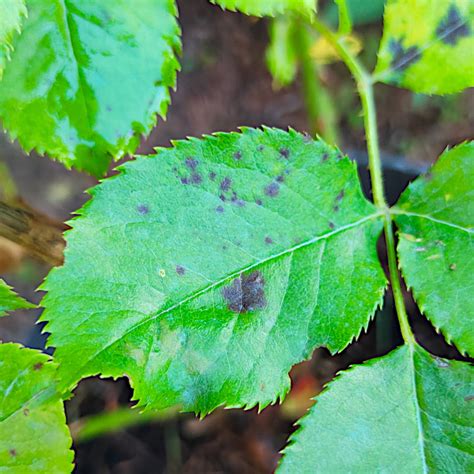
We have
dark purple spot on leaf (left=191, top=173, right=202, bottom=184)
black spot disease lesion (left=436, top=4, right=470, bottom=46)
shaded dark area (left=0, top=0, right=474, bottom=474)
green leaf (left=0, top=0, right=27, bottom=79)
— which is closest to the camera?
green leaf (left=0, top=0, right=27, bottom=79)

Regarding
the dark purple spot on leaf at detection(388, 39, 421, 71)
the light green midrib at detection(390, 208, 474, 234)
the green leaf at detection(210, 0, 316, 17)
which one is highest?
the dark purple spot on leaf at detection(388, 39, 421, 71)

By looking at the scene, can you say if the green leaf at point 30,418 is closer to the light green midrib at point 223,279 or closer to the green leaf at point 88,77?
the light green midrib at point 223,279

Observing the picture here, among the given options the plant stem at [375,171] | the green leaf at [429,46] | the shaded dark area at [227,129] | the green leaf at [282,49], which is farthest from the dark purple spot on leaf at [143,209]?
the green leaf at [282,49]

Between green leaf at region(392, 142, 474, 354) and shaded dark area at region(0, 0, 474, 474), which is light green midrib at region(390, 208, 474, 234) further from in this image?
shaded dark area at region(0, 0, 474, 474)

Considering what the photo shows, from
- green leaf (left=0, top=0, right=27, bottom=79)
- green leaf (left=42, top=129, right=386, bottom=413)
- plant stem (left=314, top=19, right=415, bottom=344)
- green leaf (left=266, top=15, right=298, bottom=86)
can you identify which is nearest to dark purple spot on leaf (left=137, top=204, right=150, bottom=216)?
green leaf (left=42, top=129, right=386, bottom=413)

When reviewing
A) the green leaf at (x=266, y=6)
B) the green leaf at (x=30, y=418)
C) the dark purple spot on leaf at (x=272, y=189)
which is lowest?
the green leaf at (x=30, y=418)

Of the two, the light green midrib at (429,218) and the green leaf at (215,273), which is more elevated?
the light green midrib at (429,218)

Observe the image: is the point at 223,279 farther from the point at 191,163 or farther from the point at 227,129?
the point at 227,129
